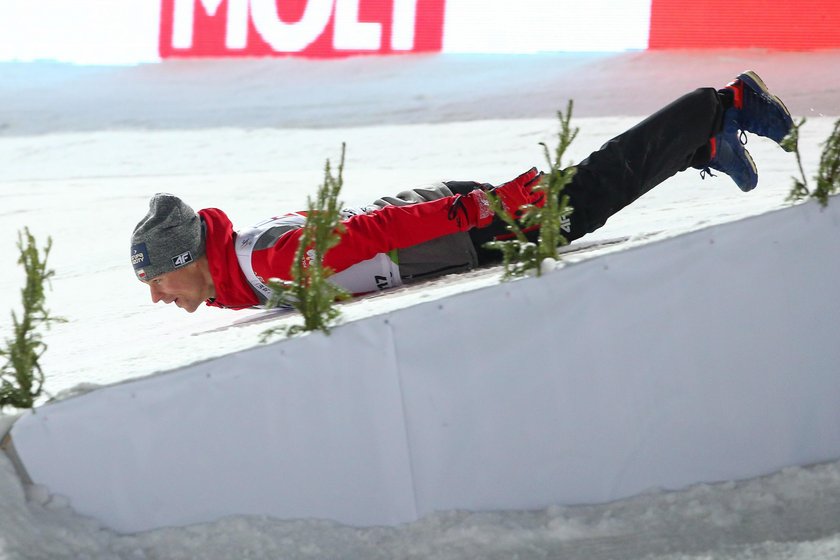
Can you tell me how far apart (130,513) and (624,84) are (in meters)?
5.33

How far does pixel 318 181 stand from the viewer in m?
5.63

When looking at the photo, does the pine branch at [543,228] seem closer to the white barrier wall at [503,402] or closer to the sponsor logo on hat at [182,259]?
the white barrier wall at [503,402]

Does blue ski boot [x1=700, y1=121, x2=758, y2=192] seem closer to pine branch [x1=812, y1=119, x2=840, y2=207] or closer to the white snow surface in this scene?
the white snow surface

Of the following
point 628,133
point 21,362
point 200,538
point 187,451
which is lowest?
point 200,538

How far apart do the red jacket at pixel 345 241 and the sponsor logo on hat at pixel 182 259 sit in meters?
0.06

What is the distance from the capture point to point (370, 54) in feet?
25.4

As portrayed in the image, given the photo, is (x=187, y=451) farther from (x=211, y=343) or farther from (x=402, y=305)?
(x=402, y=305)

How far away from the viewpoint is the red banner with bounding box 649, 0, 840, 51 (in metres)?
6.51

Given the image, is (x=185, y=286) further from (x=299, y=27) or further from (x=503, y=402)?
(x=299, y=27)

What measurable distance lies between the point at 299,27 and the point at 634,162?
5402mm

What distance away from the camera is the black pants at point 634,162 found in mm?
2766

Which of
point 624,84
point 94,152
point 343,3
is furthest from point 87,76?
point 624,84

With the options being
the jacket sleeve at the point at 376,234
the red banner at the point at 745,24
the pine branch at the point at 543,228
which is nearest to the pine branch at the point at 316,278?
the pine branch at the point at 543,228

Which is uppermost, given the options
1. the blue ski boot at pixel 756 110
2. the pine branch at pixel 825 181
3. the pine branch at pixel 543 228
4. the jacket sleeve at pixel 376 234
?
the blue ski boot at pixel 756 110
